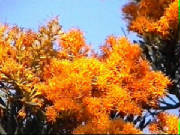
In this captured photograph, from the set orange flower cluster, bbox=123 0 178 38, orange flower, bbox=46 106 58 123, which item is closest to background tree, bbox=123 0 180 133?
orange flower cluster, bbox=123 0 178 38

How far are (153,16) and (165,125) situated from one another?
16.5 feet

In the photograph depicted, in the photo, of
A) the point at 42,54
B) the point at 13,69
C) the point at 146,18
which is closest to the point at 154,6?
the point at 146,18

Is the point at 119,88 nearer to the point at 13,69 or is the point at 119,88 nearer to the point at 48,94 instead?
the point at 48,94

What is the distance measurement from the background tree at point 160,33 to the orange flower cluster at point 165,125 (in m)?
0.40

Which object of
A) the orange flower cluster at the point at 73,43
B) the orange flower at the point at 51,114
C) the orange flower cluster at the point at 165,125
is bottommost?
the orange flower cluster at the point at 165,125

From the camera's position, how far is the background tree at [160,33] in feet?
60.5

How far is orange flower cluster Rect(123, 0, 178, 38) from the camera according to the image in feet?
66.6

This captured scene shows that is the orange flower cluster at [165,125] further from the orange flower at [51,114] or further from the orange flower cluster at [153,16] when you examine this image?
the orange flower at [51,114]

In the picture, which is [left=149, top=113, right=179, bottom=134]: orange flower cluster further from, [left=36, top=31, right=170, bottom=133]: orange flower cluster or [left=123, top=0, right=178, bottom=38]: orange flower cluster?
[left=123, top=0, right=178, bottom=38]: orange flower cluster

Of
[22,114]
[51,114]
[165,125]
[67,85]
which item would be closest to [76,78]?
[67,85]

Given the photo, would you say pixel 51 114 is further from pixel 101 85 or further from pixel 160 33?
pixel 160 33

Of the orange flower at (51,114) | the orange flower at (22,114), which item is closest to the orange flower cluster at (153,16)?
the orange flower at (51,114)

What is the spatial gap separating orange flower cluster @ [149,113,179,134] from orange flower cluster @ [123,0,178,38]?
9.92 feet

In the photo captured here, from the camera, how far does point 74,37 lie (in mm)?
23859
